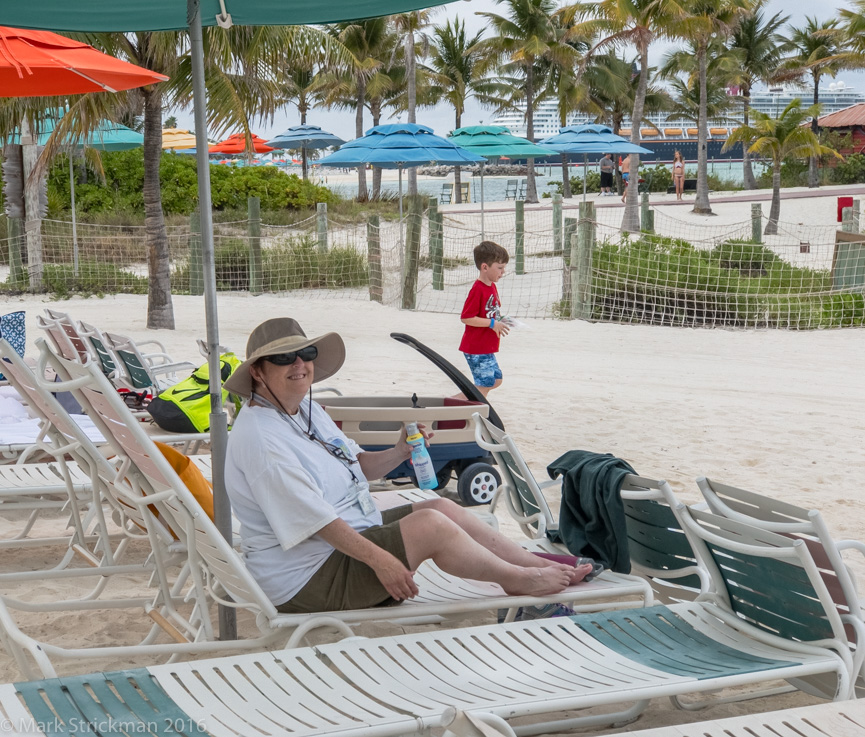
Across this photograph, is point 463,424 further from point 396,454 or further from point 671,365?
point 671,365

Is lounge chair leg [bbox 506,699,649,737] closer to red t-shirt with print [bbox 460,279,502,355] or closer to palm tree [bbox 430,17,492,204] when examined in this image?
red t-shirt with print [bbox 460,279,502,355]

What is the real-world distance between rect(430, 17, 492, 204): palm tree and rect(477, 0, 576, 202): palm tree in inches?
60.7

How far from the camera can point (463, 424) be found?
17.3 ft

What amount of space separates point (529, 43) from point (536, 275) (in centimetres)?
2286

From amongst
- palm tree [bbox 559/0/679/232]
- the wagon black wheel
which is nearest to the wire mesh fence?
the wagon black wheel

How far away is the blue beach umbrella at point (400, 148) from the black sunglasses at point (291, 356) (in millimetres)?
12345

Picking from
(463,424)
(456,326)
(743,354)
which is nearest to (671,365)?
(743,354)

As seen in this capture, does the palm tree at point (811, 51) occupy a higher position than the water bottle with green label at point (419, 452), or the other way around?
the palm tree at point (811, 51)

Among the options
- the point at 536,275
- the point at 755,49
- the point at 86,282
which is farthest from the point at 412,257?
the point at 755,49

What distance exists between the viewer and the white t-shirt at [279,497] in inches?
111

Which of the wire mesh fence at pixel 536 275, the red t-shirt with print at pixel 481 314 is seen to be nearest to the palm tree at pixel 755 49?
the wire mesh fence at pixel 536 275

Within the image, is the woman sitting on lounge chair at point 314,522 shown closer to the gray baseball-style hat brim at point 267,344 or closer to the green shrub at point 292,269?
the gray baseball-style hat brim at point 267,344

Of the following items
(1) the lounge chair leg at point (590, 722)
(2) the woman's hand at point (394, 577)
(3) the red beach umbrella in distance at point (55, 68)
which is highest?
(3) the red beach umbrella in distance at point (55, 68)

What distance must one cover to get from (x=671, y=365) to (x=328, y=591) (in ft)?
23.6
